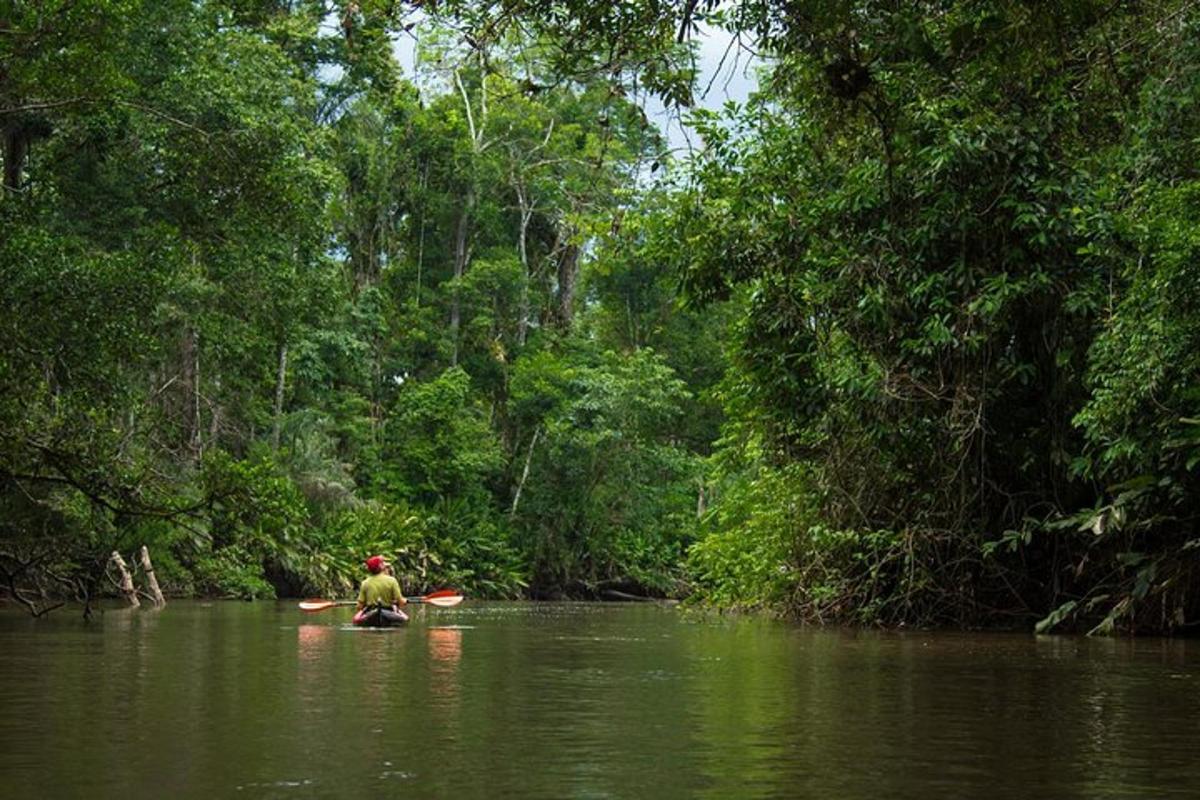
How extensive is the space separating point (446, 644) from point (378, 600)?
14.0 feet

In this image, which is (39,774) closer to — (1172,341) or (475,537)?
(1172,341)

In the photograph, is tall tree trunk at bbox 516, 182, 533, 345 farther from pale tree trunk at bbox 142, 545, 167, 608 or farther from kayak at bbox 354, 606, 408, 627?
kayak at bbox 354, 606, 408, 627

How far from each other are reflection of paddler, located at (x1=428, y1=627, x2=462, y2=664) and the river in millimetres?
138

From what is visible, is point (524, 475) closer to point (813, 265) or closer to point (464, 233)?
point (464, 233)

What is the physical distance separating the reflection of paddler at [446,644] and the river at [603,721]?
0.14 metres

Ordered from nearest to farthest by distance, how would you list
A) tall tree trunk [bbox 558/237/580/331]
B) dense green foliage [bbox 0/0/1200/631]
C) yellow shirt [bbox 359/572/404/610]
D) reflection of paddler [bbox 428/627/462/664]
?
dense green foliage [bbox 0/0/1200/631]
reflection of paddler [bbox 428/627/462/664]
yellow shirt [bbox 359/572/404/610]
tall tree trunk [bbox 558/237/580/331]

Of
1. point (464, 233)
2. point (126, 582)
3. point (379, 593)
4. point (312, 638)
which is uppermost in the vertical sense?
point (464, 233)

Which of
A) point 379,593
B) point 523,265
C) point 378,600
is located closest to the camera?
point 378,600

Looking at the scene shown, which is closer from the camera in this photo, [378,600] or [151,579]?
[378,600]

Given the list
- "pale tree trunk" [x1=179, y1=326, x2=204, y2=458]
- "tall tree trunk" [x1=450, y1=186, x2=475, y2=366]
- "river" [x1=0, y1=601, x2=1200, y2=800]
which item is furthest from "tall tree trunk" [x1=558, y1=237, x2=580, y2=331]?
"river" [x1=0, y1=601, x2=1200, y2=800]

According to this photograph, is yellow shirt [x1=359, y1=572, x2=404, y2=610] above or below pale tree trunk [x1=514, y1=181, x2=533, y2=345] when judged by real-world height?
below

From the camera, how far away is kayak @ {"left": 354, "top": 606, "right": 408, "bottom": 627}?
17609mm

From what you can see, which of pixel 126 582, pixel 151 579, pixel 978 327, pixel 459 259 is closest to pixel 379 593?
pixel 978 327

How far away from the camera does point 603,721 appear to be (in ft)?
21.4
